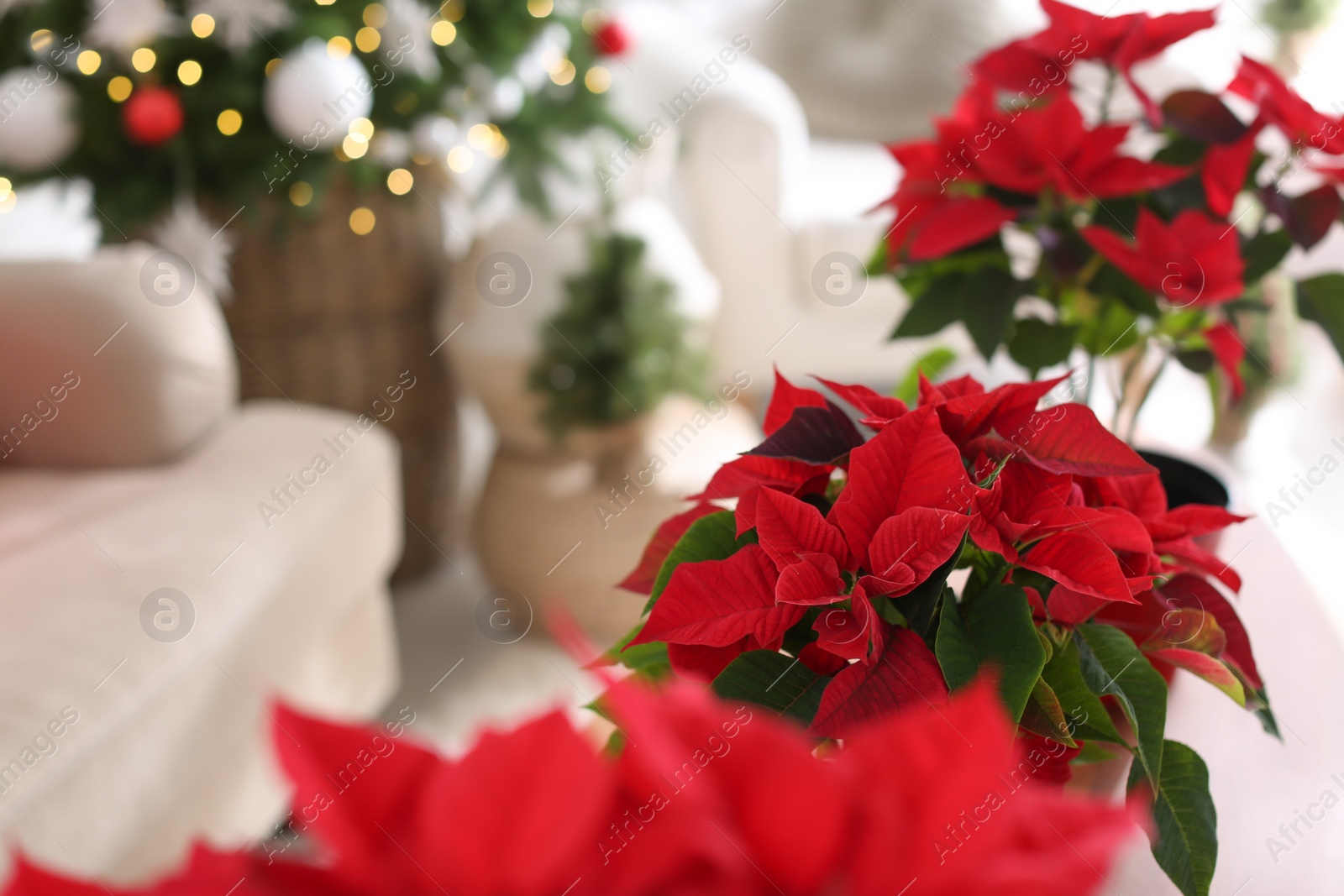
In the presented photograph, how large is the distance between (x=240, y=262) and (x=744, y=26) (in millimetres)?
1430

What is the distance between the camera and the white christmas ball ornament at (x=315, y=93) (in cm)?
126

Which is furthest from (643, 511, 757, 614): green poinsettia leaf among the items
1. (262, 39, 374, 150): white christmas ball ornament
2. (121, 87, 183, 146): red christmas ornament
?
(121, 87, 183, 146): red christmas ornament

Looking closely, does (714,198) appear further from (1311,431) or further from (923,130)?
(1311,431)

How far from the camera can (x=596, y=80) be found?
164 cm

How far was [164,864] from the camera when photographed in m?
0.89

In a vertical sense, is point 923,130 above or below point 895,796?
below

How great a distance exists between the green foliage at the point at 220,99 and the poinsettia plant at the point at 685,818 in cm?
135

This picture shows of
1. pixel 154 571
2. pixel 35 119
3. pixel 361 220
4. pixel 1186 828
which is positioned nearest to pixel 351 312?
pixel 361 220

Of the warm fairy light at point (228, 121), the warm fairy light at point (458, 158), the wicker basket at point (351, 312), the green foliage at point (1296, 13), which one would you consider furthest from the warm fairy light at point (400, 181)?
the green foliage at point (1296, 13)

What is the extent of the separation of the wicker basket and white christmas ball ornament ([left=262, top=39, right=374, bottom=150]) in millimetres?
154

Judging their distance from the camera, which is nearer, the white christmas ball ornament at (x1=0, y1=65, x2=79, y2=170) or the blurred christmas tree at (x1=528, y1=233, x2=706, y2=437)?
the white christmas ball ornament at (x1=0, y1=65, x2=79, y2=170)

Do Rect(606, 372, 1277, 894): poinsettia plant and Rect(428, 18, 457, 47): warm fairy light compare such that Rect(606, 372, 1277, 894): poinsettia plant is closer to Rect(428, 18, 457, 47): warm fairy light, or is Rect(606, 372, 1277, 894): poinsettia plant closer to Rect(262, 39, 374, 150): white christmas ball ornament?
Rect(262, 39, 374, 150): white christmas ball ornament

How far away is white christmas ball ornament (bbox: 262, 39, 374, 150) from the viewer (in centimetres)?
126

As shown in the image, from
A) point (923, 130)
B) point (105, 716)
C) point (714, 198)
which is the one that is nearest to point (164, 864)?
point (105, 716)
